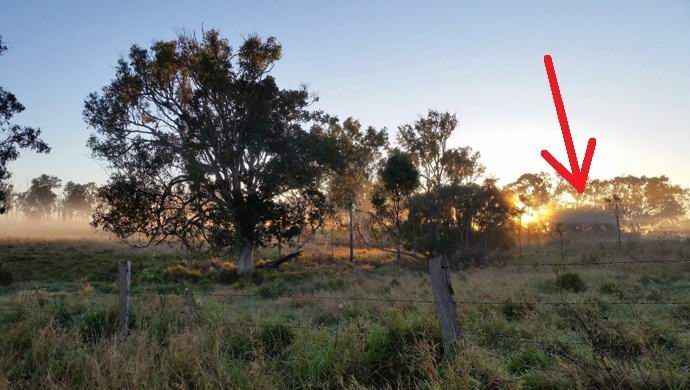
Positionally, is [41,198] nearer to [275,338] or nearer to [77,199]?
[77,199]

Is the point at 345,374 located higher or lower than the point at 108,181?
lower

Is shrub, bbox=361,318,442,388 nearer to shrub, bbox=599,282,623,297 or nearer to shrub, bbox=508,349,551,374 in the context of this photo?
shrub, bbox=508,349,551,374

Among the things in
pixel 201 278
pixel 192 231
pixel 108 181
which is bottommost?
pixel 201 278

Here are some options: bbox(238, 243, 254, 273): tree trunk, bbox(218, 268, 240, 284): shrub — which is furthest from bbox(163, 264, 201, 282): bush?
bbox(238, 243, 254, 273): tree trunk

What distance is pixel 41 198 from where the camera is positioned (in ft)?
343

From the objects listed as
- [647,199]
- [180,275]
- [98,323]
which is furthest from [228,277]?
[647,199]

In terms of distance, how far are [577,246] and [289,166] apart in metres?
25.6

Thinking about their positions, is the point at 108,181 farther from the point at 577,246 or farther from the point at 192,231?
the point at 577,246

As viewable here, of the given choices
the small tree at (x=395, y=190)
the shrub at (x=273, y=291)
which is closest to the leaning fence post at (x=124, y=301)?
the shrub at (x=273, y=291)

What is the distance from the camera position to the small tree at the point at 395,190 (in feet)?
118

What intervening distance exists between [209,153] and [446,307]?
2228cm

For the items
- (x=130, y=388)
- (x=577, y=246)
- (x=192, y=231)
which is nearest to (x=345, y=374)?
(x=130, y=388)

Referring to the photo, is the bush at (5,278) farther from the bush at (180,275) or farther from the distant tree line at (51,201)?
the distant tree line at (51,201)

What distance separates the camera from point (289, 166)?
2486 cm
